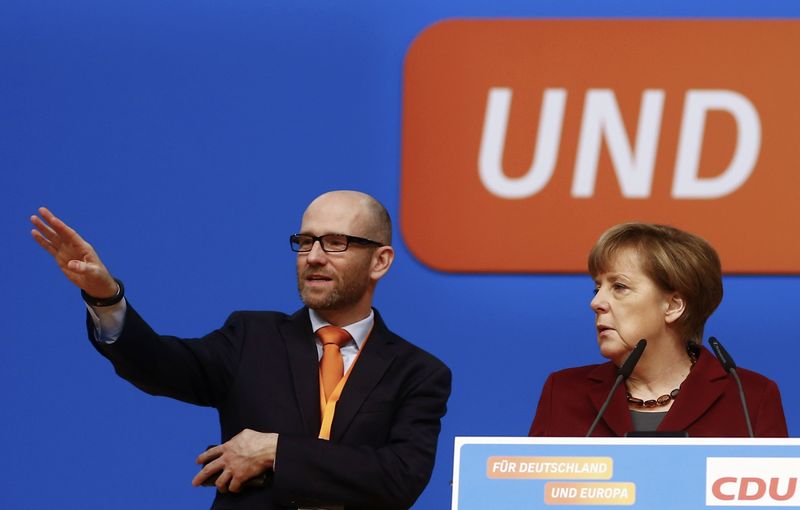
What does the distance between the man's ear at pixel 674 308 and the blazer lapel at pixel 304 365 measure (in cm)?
70

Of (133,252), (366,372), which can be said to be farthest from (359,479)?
(133,252)

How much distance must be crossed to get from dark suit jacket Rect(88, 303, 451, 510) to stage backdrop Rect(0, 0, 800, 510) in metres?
1.02

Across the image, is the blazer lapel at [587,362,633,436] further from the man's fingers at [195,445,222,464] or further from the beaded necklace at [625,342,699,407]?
the man's fingers at [195,445,222,464]

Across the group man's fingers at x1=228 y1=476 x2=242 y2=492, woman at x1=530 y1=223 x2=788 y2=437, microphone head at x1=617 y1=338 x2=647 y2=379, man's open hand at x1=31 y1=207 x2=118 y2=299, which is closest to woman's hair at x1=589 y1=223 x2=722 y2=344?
woman at x1=530 y1=223 x2=788 y2=437

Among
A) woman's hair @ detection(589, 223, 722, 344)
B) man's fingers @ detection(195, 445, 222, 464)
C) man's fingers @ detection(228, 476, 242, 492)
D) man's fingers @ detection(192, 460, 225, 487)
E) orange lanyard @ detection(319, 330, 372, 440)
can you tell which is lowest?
man's fingers @ detection(228, 476, 242, 492)

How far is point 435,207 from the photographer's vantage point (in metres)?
3.59

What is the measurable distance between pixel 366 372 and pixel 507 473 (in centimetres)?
78

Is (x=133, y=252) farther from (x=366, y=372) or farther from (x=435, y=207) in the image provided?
(x=366, y=372)

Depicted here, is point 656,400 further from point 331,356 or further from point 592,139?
point 592,139

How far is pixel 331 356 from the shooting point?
2.54 meters

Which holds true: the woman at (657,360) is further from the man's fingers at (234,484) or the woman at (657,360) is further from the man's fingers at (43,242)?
the man's fingers at (43,242)

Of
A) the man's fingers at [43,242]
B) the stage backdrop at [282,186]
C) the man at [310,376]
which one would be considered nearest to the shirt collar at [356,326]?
the man at [310,376]

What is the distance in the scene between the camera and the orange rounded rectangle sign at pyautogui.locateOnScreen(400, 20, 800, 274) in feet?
11.6

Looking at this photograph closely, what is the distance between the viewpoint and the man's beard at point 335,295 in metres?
2.56
